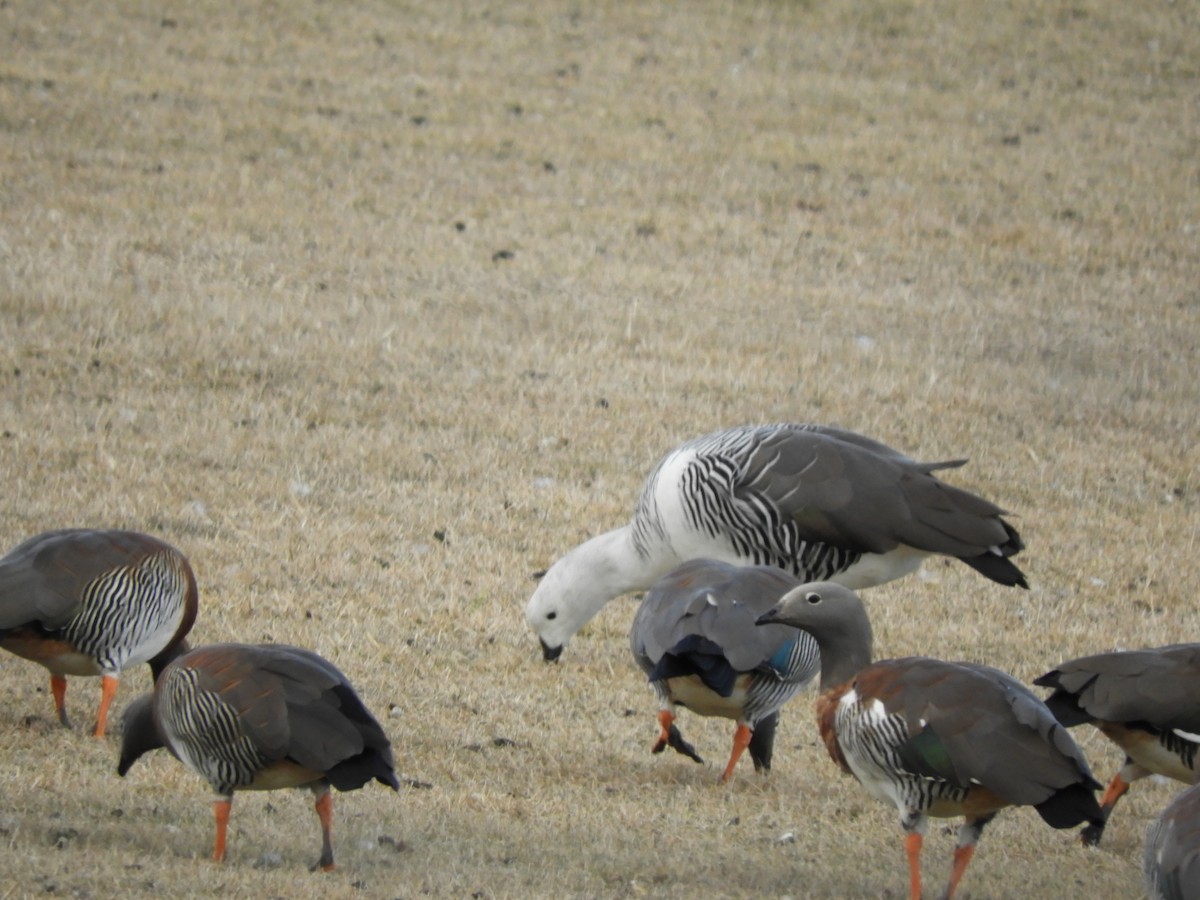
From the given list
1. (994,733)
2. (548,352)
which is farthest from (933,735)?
(548,352)

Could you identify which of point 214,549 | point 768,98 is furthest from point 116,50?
point 214,549

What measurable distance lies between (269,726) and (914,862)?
2281mm

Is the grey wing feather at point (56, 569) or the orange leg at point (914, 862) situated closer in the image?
the orange leg at point (914, 862)

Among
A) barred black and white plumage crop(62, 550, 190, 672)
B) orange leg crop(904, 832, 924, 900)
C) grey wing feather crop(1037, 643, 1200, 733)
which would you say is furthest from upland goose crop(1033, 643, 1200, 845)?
barred black and white plumage crop(62, 550, 190, 672)

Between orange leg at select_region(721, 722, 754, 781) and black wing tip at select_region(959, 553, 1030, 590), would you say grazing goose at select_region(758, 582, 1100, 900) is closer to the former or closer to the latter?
orange leg at select_region(721, 722, 754, 781)

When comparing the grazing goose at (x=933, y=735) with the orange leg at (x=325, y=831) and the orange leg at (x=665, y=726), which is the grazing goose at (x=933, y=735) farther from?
the orange leg at (x=325, y=831)

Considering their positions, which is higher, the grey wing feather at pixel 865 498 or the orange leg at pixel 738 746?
the grey wing feather at pixel 865 498

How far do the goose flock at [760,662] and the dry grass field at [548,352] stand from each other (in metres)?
0.36

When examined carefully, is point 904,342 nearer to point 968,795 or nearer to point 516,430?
point 516,430

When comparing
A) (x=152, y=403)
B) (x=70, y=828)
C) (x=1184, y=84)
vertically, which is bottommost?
(x=152, y=403)

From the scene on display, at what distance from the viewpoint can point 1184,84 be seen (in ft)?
72.8

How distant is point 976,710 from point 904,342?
370 inches

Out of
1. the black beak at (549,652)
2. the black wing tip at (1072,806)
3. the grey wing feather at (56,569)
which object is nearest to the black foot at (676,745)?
the black beak at (549,652)

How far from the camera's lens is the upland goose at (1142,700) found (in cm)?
587
